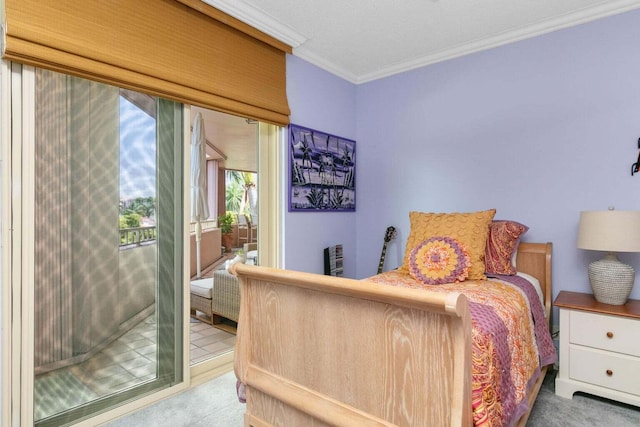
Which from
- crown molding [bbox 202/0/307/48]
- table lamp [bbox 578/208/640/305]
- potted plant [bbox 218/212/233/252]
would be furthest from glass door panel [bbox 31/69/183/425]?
table lamp [bbox 578/208/640/305]

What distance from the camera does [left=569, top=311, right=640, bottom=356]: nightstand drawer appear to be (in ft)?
6.25

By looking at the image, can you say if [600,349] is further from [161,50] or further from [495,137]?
[161,50]

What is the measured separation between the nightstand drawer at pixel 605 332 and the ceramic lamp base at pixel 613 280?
0.54ft

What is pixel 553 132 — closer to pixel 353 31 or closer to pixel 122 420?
pixel 353 31

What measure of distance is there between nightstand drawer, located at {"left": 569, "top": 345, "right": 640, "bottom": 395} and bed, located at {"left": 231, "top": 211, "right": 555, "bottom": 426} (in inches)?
Result: 24.1

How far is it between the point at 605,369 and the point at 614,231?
30.5 inches

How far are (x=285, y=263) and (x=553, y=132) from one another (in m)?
2.18

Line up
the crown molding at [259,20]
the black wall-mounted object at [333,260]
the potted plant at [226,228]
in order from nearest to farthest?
the crown molding at [259,20] < the potted plant at [226,228] < the black wall-mounted object at [333,260]

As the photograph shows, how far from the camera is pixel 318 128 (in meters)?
3.11

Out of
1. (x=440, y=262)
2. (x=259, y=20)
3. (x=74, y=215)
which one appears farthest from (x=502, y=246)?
(x=74, y=215)

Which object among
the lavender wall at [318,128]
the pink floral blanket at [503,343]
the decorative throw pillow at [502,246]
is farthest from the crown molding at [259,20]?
the decorative throw pillow at [502,246]

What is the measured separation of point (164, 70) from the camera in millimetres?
1968

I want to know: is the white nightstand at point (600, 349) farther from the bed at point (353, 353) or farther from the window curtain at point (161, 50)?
the window curtain at point (161, 50)

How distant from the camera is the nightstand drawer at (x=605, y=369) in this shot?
6.28ft
